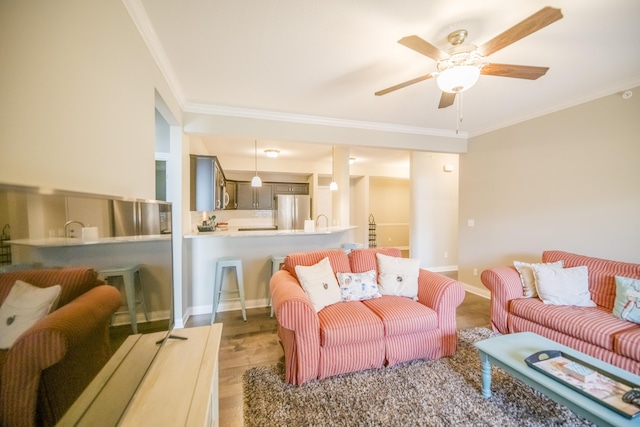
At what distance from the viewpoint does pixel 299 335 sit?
6.16 ft

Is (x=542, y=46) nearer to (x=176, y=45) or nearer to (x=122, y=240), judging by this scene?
(x=176, y=45)

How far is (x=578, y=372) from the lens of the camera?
1.44 m

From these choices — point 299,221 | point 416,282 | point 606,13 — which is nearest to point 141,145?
point 416,282

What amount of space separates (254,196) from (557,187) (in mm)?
5647

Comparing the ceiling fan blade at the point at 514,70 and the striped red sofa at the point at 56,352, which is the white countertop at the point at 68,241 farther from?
the ceiling fan blade at the point at 514,70

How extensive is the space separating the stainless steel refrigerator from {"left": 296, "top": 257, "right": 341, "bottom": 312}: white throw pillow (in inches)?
151

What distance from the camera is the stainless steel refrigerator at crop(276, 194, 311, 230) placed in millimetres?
6234

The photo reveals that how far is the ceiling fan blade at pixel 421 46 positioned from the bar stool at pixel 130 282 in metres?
1.78

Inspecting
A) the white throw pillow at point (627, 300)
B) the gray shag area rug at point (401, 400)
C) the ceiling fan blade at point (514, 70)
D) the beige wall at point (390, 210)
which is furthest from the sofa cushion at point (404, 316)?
the beige wall at point (390, 210)

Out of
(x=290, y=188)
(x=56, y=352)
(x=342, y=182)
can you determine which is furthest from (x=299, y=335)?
(x=290, y=188)

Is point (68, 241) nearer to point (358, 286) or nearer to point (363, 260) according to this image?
point (358, 286)

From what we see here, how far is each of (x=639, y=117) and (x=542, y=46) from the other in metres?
1.51

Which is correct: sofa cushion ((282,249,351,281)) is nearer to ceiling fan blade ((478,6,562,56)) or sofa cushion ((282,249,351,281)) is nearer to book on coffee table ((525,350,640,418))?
book on coffee table ((525,350,640,418))

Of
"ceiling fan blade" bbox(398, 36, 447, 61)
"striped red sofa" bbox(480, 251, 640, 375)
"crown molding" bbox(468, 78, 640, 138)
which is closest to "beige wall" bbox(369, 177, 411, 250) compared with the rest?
"crown molding" bbox(468, 78, 640, 138)
